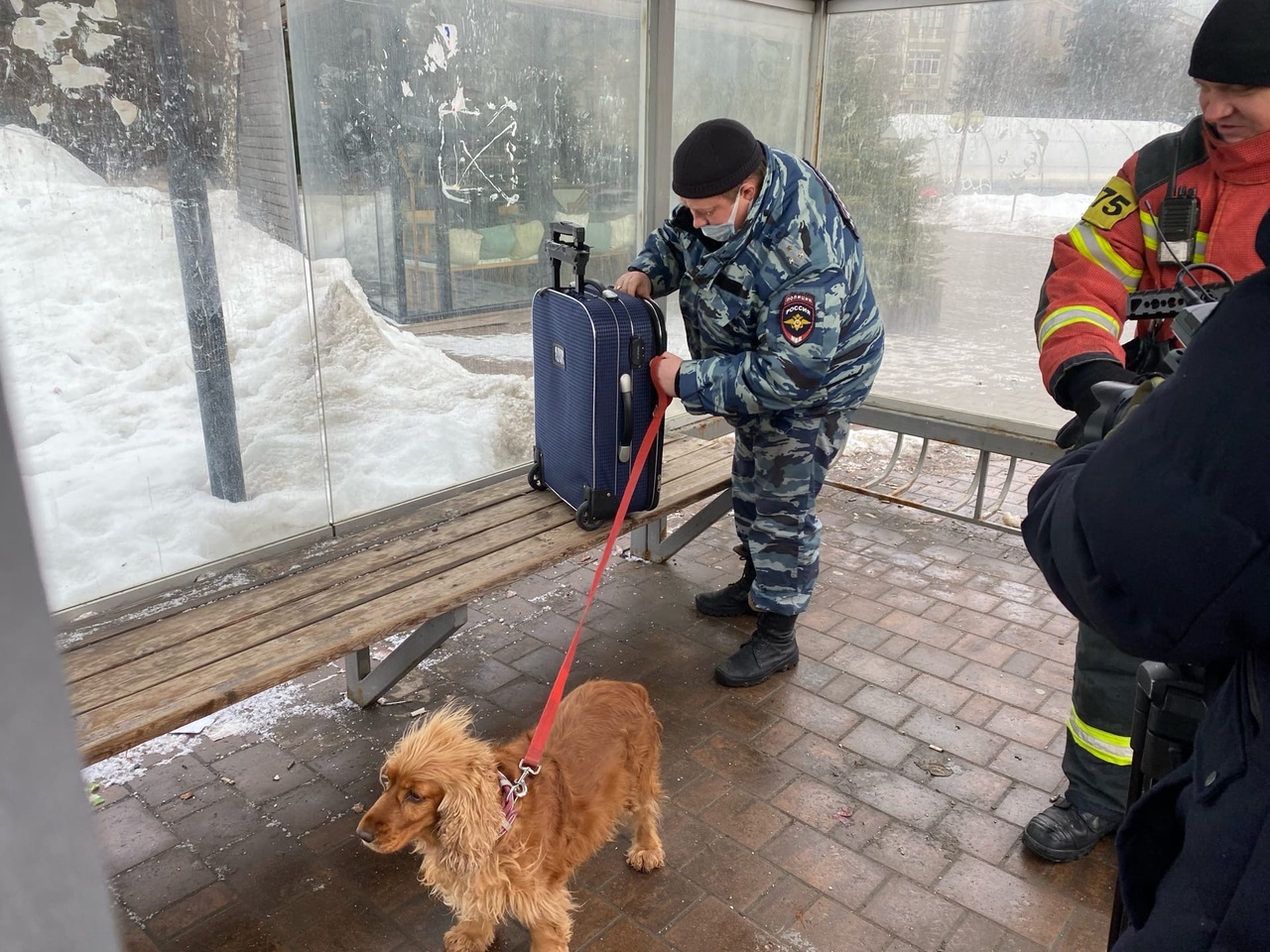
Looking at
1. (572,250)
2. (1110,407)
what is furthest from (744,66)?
(1110,407)

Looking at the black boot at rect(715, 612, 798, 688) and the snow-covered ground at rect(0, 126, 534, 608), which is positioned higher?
the snow-covered ground at rect(0, 126, 534, 608)

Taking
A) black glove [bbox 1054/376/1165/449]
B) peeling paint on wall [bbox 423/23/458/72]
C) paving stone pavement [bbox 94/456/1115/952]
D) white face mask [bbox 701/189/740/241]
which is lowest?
paving stone pavement [bbox 94/456/1115/952]

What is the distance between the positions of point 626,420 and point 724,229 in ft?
2.60

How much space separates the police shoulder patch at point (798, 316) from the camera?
3121 millimetres

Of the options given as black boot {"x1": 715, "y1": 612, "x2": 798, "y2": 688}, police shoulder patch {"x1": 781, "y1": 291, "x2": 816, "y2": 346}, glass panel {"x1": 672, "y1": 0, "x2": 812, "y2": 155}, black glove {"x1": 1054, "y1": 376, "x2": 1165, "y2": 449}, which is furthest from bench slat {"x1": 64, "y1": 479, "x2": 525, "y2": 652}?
black glove {"x1": 1054, "y1": 376, "x2": 1165, "y2": 449}

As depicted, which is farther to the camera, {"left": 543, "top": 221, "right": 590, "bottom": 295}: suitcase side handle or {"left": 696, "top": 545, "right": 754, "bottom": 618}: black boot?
{"left": 696, "top": 545, "right": 754, "bottom": 618}: black boot

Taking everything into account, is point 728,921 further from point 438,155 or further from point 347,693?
point 438,155

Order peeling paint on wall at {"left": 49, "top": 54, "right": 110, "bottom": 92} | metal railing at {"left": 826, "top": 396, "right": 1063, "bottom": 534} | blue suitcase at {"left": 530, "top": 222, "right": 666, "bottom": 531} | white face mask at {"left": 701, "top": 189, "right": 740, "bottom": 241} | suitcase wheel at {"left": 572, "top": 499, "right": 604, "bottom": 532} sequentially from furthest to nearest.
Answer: metal railing at {"left": 826, "top": 396, "right": 1063, "bottom": 534}, suitcase wheel at {"left": 572, "top": 499, "right": 604, "bottom": 532}, blue suitcase at {"left": 530, "top": 222, "right": 666, "bottom": 531}, white face mask at {"left": 701, "top": 189, "right": 740, "bottom": 241}, peeling paint on wall at {"left": 49, "top": 54, "right": 110, "bottom": 92}

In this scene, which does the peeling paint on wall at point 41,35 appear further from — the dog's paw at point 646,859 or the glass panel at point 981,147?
the glass panel at point 981,147

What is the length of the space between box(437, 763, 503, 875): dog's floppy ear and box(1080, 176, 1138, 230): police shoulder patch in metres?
2.27

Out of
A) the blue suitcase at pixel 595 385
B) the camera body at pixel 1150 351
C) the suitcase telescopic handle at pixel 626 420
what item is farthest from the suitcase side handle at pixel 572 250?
the camera body at pixel 1150 351

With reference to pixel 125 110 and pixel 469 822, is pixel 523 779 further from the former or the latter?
pixel 125 110

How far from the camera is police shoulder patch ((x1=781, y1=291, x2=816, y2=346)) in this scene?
312 centimetres

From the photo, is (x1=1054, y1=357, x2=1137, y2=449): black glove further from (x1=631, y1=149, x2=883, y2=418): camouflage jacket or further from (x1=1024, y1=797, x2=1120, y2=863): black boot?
(x1=1024, y1=797, x2=1120, y2=863): black boot
